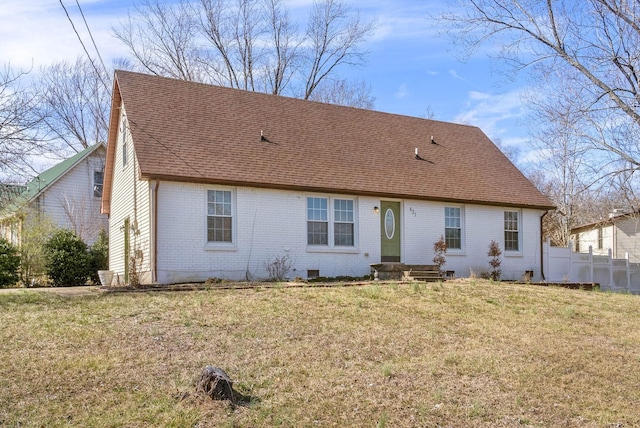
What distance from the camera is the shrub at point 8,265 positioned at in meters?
19.6

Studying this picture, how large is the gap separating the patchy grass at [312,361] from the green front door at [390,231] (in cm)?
622

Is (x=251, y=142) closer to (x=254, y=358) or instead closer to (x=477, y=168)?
(x=477, y=168)

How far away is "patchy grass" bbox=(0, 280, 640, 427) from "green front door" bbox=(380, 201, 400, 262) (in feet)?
20.4

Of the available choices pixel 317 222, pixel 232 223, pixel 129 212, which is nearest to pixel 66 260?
pixel 129 212

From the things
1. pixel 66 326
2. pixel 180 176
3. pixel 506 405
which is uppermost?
pixel 180 176

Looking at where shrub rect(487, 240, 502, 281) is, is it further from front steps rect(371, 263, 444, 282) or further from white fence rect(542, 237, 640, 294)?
front steps rect(371, 263, 444, 282)

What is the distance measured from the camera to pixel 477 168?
22.3m

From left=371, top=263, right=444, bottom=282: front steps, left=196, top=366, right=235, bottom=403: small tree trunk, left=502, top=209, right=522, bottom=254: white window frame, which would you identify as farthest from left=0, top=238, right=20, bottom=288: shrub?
left=502, top=209, right=522, bottom=254: white window frame

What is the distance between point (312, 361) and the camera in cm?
812

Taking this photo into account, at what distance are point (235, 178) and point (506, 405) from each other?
1066cm

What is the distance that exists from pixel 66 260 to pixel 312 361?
1464 cm

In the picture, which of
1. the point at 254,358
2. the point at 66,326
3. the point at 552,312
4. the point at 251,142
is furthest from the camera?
the point at 251,142

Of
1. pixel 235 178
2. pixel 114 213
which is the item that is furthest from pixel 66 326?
pixel 114 213

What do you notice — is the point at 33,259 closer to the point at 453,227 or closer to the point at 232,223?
the point at 232,223
